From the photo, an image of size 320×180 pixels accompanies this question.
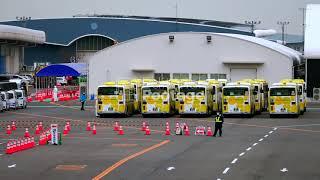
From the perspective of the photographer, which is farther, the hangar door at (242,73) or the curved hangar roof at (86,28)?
the curved hangar roof at (86,28)

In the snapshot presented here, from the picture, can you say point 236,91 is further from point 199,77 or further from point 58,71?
point 58,71

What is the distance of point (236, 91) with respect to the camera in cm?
5484

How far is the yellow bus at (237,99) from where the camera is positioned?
54.7 m

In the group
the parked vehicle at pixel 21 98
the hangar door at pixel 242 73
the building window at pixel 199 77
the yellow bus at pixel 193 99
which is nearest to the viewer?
the yellow bus at pixel 193 99

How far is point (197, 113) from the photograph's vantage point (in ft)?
182

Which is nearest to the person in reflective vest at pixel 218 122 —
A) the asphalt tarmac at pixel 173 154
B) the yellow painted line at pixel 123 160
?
the asphalt tarmac at pixel 173 154

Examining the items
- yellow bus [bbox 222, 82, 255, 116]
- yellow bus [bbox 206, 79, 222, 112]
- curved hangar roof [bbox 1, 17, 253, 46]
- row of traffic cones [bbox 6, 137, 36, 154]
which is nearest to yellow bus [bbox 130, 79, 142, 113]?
yellow bus [bbox 206, 79, 222, 112]

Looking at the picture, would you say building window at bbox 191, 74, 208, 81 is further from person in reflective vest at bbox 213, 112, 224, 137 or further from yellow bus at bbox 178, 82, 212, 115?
person in reflective vest at bbox 213, 112, 224, 137

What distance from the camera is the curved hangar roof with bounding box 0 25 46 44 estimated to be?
4060 inches

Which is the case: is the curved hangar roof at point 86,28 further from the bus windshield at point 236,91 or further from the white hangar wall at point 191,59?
the bus windshield at point 236,91

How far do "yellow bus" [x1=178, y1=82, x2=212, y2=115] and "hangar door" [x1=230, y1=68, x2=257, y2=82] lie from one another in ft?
74.0

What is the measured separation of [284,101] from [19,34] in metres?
61.7

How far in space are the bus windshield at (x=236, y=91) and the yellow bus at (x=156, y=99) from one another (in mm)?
4364

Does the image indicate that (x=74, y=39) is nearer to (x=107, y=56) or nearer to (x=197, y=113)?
(x=107, y=56)
